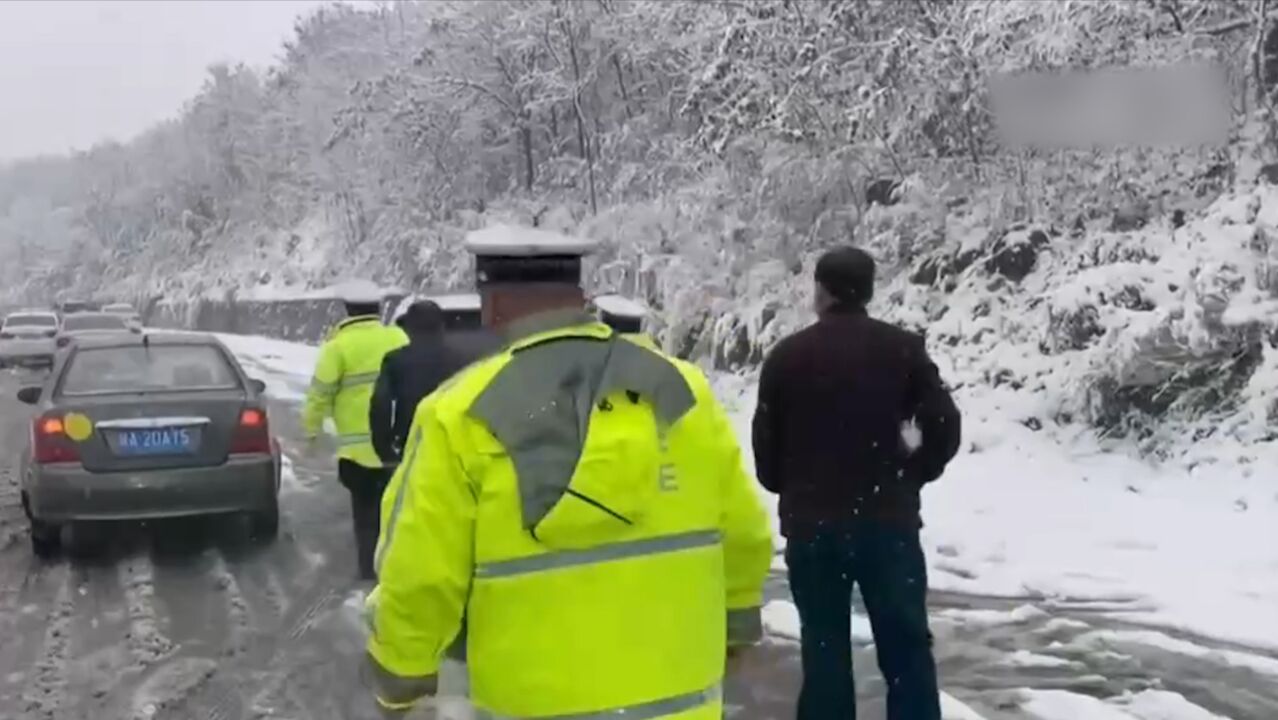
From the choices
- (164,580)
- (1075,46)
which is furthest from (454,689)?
(1075,46)

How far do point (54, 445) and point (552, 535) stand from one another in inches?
314

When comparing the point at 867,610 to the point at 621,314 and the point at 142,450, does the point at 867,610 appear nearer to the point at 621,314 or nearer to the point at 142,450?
the point at 621,314

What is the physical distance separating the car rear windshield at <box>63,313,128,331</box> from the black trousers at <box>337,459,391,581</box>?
85.1 ft

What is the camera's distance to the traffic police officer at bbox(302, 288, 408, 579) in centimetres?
827

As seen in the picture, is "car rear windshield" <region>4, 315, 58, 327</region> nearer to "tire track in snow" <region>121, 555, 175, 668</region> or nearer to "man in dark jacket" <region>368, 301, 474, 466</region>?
"tire track in snow" <region>121, 555, 175, 668</region>

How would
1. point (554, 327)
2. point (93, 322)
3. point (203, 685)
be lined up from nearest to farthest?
point (554, 327) < point (203, 685) < point (93, 322)

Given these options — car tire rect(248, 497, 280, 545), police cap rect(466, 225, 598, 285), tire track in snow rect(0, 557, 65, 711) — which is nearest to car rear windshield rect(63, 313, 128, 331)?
car tire rect(248, 497, 280, 545)

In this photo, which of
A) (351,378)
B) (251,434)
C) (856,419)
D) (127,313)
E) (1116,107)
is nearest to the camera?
(856,419)

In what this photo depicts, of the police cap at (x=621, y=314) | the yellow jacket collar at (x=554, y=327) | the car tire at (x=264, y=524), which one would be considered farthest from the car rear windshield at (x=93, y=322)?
the yellow jacket collar at (x=554, y=327)

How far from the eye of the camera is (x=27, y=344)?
36.3m

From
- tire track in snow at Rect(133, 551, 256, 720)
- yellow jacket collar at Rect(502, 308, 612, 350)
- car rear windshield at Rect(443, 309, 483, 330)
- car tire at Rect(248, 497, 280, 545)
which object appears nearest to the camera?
yellow jacket collar at Rect(502, 308, 612, 350)

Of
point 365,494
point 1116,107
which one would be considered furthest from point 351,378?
point 1116,107

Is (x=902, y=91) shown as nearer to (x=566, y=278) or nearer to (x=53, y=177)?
(x=566, y=278)

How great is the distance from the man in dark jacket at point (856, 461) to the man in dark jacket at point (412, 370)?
2.96 m
